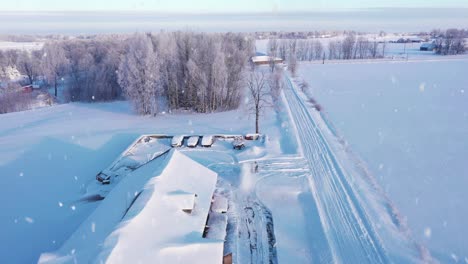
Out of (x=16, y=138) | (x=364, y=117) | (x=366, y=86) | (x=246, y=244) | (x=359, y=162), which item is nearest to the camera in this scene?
(x=246, y=244)

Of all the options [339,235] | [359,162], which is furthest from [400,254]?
[359,162]

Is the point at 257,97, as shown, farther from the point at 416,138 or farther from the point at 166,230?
the point at 166,230

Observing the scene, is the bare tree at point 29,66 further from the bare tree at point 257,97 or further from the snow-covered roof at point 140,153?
the snow-covered roof at point 140,153

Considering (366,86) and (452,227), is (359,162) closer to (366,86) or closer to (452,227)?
(452,227)

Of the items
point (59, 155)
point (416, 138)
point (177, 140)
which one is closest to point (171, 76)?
point (177, 140)

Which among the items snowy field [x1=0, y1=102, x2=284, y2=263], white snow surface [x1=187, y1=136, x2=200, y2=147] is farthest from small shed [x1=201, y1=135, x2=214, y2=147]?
snowy field [x1=0, y1=102, x2=284, y2=263]
